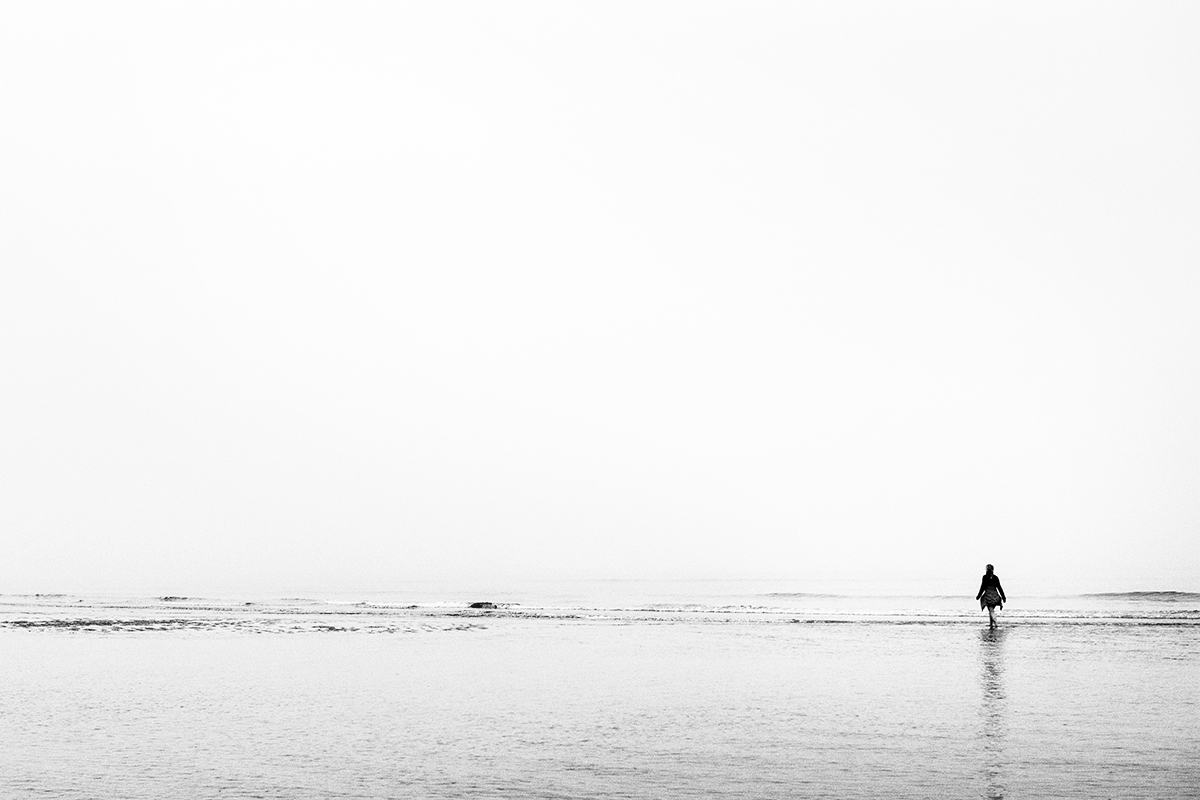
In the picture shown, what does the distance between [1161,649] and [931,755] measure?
1500cm

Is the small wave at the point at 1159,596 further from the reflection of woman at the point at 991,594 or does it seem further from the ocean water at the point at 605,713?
the reflection of woman at the point at 991,594

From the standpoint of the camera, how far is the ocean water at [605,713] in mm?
10484

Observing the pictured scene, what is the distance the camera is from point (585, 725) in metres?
13.9

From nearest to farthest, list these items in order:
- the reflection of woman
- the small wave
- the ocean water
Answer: the ocean water → the reflection of woman → the small wave

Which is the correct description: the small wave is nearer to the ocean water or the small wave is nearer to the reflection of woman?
the ocean water

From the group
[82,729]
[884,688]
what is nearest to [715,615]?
[884,688]

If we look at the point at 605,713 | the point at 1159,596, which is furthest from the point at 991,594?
the point at 1159,596

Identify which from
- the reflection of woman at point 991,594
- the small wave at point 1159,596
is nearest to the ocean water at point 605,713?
the reflection of woman at point 991,594

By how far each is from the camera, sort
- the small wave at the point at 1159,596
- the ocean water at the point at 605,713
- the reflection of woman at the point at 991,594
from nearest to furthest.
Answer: the ocean water at the point at 605,713 → the reflection of woman at the point at 991,594 → the small wave at the point at 1159,596

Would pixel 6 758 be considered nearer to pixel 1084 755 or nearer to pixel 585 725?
pixel 585 725

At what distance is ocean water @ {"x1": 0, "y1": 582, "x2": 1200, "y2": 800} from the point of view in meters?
10.5

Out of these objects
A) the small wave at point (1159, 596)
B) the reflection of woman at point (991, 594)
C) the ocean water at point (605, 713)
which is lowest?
the small wave at point (1159, 596)

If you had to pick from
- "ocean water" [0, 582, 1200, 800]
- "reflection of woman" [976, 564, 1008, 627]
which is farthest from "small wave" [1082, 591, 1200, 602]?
"reflection of woman" [976, 564, 1008, 627]

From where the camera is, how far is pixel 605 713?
14.9 meters
